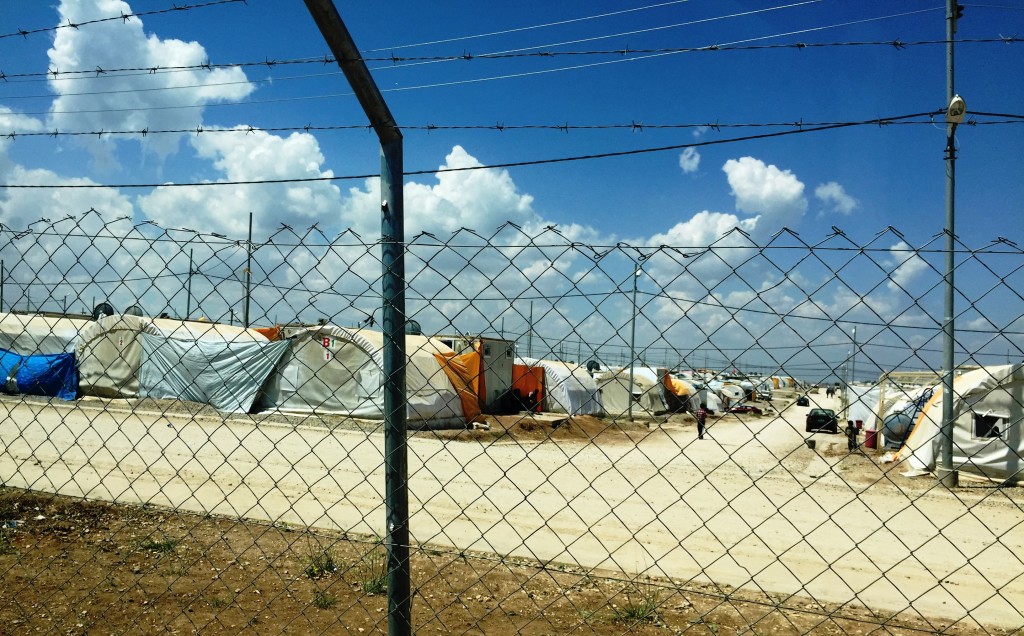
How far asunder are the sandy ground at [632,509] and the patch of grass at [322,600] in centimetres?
51

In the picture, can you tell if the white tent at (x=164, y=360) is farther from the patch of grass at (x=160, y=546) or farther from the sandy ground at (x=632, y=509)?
the patch of grass at (x=160, y=546)

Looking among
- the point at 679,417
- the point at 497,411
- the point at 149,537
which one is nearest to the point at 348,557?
the point at 149,537

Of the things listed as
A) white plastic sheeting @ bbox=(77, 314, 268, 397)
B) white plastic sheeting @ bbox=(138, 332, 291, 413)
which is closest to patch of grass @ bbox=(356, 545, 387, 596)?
white plastic sheeting @ bbox=(138, 332, 291, 413)

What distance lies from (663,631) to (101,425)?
16402 mm

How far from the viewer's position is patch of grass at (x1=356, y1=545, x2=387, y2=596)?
175 inches

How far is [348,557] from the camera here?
536cm

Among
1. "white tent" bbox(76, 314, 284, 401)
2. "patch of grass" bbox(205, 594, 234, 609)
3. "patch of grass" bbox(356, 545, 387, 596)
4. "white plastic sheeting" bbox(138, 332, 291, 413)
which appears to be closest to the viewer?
"patch of grass" bbox(205, 594, 234, 609)

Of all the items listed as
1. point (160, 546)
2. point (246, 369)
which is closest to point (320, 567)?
point (160, 546)

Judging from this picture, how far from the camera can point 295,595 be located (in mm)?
4469

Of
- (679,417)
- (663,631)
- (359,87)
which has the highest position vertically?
(359,87)

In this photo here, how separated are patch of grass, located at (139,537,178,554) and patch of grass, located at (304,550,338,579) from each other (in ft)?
3.71

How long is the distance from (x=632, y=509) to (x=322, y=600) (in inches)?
253

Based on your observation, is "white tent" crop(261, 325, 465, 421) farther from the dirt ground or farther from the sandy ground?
the dirt ground

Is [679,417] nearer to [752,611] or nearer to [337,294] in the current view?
[752,611]
